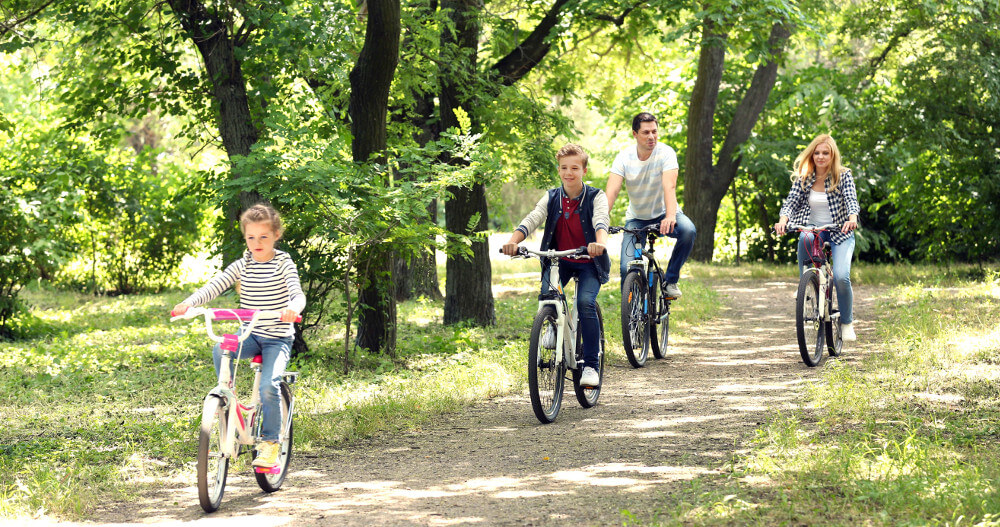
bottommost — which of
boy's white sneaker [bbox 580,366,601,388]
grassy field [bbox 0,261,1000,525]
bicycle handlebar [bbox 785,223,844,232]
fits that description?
grassy field [bbox 0,261,1000,525]

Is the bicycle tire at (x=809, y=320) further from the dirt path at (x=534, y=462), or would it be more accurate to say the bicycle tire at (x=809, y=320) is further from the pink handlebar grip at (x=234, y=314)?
the pink handlebar grip at (x=234, y=314)

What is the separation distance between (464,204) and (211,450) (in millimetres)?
7437

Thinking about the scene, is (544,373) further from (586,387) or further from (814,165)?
(814,165)

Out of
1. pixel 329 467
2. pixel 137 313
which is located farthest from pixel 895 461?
pixel 137 313

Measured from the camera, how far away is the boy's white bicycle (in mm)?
4883

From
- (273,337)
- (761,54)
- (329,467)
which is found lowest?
(329,467)

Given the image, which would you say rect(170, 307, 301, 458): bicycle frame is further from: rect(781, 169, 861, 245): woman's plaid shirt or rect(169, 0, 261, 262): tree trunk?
rect(169, 0, 261, 262): tree trunk

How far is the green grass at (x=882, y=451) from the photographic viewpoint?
4398 millimetres

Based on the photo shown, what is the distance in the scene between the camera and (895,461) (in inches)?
198

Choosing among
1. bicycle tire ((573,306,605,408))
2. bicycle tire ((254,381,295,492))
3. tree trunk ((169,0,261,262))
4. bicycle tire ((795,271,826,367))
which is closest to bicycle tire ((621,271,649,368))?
bicycle tire ((573,306,605,408))

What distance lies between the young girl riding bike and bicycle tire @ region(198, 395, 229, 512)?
0.75ft

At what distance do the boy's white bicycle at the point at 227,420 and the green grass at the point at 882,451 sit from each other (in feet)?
6.85

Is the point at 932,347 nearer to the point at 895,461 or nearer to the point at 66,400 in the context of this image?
the point at 895,461

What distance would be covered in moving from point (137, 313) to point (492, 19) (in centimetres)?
742
